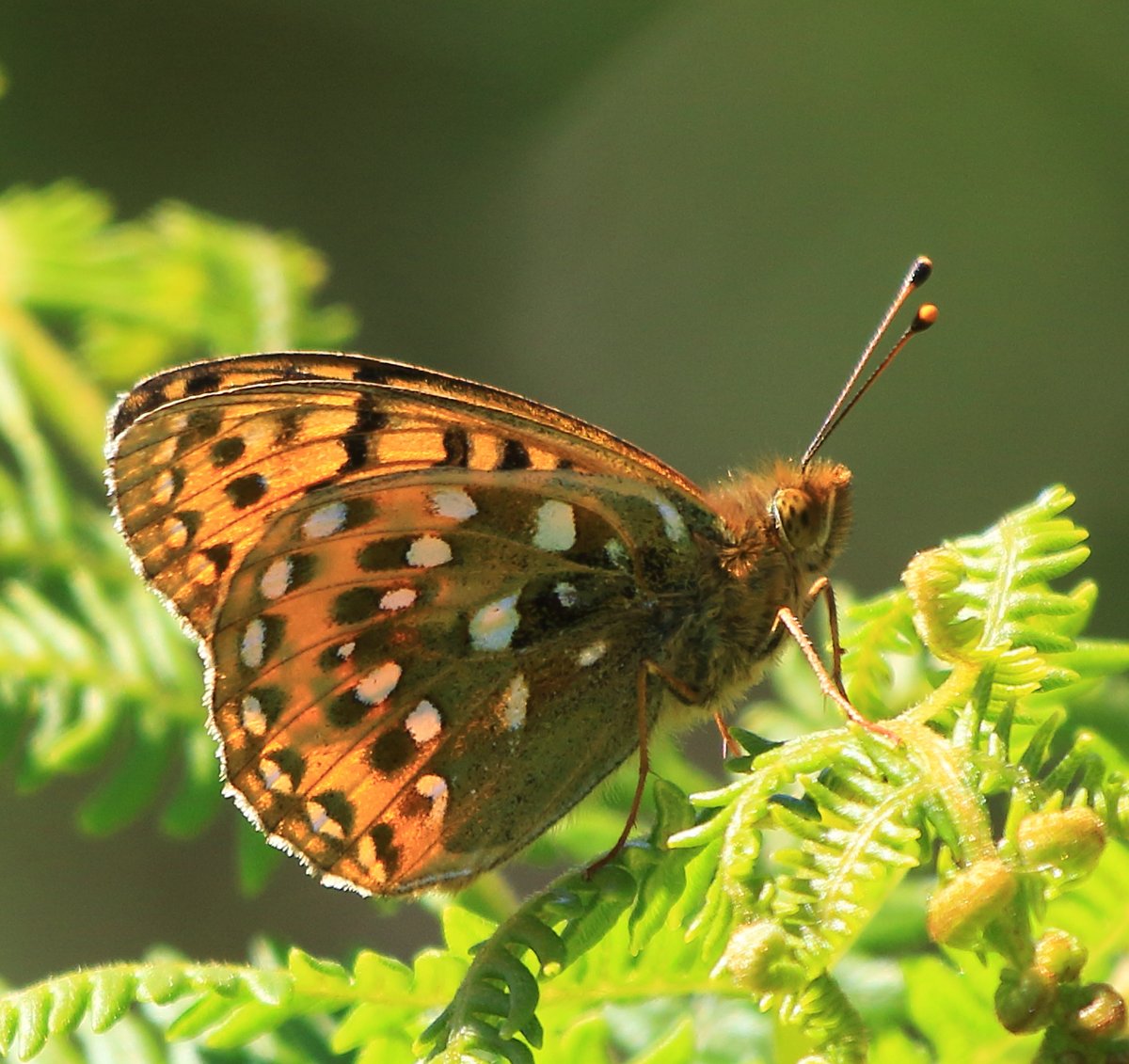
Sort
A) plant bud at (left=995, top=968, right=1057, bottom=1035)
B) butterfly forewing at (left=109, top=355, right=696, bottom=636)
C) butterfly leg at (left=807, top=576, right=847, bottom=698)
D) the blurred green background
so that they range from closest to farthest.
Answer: plant bud at (left=995, top=968, right=1057, bottom=1035) → butterfly leg at (left=807, top=576, right=847, bottom=698) → butterfly forewing at (left=109, top=355, right=696, bottom=636) → the blurred green background

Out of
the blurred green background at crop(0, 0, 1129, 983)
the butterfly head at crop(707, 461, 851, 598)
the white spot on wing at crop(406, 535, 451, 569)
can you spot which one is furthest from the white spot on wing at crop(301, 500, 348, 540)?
the blurred green background at crop(0, 0, 1129, 983)

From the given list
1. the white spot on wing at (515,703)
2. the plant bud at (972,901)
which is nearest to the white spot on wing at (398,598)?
the white spot on wing at (515,703)

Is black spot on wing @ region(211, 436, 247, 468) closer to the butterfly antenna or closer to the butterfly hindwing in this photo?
the butterfly hindwing

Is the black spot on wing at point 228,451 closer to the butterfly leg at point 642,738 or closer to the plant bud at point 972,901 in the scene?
the butterfly leg at point 642,738

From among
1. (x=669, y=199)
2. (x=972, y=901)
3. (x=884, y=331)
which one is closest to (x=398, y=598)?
(x=884, y=331)

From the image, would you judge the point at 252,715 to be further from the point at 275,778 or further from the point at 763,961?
the point at 763,961

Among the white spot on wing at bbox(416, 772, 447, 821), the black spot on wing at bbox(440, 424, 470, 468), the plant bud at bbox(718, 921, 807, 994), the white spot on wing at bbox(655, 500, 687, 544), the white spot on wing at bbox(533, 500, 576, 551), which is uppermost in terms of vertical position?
the black spot on wing at bbox(440, 424, 470, 468)
